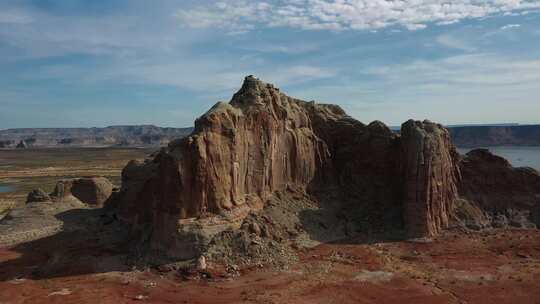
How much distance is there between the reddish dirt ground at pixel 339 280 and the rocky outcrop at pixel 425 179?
232 cm

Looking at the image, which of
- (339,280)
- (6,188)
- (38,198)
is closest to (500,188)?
(339,280)

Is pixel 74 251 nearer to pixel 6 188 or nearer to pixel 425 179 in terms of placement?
pixel 425 179

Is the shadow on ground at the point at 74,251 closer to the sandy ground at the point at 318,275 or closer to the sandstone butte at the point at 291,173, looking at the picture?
the sandy ground at the point at 318,275

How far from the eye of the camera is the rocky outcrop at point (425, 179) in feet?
122

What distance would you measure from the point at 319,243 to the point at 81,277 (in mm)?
16711

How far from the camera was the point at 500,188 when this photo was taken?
43062 mm

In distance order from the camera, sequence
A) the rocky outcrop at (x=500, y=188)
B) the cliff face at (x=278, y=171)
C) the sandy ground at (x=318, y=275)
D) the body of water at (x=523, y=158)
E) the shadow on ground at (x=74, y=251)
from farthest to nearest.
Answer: the body of water at (x=523, y=158)
the rocky outcrop at (x=500, y=188)
the cliff face at (x=278, y=171)
the shadow on ground at (x=74, y=251)
the sandy ground at (x=318, y=275)

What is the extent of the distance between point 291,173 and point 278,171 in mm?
1604

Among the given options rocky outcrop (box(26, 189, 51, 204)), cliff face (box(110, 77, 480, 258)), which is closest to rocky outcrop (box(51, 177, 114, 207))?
rocky outcrop (box(26, 189, 51, 204))

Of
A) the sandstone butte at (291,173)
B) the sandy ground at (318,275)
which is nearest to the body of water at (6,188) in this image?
the sandstone butte at (291,173)

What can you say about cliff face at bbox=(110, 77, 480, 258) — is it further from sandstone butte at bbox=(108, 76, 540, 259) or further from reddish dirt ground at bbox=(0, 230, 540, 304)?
reddish dirt ground at bbox=(0, 230, 540, 304)

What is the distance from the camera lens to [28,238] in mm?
41531

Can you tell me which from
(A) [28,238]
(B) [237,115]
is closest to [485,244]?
(B) [237,115]

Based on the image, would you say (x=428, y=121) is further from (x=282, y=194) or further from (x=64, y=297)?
(x=64, y=297)
